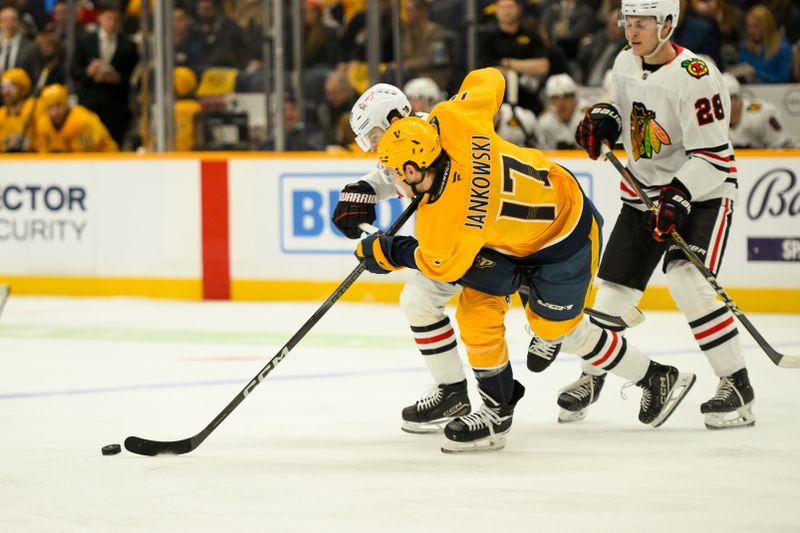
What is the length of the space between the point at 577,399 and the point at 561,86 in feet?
13.8

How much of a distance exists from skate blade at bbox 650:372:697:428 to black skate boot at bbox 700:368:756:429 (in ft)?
0.26

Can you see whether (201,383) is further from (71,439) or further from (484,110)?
(484,110)

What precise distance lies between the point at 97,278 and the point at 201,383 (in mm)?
3358

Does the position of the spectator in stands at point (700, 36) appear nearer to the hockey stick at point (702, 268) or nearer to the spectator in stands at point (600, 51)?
the spectator in stands at point (600, 51)

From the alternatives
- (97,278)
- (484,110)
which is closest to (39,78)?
(97,278)

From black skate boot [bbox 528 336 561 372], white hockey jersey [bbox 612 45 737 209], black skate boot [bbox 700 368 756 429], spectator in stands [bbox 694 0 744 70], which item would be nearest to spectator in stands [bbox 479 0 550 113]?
spectator in stands [bbox 694 0 744 70]

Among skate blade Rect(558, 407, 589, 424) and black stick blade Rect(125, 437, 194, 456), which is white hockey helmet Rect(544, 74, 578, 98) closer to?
skate blade Rect(558, 407, 589, 424)

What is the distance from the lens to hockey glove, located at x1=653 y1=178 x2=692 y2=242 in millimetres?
4254

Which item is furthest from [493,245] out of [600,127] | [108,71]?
[108,71]

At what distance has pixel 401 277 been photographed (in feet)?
26.2

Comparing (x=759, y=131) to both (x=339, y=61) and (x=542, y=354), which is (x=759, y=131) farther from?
(x=542, y=354)

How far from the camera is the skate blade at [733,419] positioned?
435cm

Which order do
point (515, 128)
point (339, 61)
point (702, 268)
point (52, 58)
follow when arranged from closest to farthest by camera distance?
point (702, 268)
point (515, 128)
point (339, 61)
point (52, 58)

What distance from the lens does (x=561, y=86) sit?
8.41 m
